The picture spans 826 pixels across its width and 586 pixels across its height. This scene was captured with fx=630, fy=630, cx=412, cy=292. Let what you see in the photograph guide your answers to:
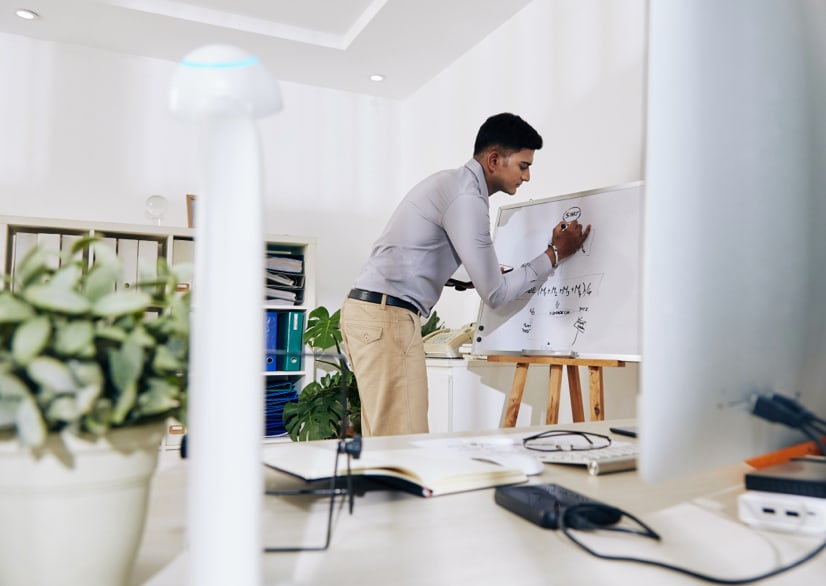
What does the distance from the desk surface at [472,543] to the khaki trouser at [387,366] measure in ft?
4.20

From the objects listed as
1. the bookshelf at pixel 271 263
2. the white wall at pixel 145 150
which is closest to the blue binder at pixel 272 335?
the bookshelf at pixel 271 263

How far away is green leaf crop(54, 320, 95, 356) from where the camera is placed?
0.37 metres

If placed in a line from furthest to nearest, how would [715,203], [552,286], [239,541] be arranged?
[552,286], [715,203], [239,541]

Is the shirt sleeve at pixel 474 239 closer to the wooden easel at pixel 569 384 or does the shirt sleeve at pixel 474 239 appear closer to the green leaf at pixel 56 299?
the wooden easel at pixel 569 384

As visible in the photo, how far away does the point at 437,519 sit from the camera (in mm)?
Answer: 631

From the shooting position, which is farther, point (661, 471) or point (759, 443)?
point (759, 443)

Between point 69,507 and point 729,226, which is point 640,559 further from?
point 69,507

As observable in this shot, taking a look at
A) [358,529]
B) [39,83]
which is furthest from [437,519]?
[39,83]

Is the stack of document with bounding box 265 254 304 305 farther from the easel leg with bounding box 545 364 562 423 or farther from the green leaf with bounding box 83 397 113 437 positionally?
the green leaf with bounding box 83 397 113 437

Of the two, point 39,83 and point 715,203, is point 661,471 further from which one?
point 39,83

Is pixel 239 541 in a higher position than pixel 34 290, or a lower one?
lower

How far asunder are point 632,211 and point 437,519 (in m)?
1.71

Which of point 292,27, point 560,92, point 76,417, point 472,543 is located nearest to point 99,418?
point 76,417

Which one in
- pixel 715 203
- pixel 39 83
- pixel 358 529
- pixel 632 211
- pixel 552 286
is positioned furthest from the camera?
pixel 39 83
